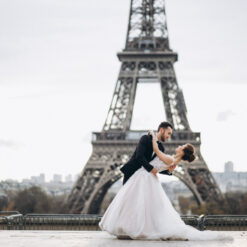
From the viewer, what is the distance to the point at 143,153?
8.62 metres

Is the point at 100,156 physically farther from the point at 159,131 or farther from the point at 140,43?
the point at 159,131

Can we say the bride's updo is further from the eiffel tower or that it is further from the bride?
the eiffel tower

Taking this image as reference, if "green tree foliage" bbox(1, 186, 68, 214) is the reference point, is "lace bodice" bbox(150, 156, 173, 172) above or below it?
below

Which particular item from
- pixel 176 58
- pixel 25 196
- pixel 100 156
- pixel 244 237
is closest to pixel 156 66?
pixel 176 58

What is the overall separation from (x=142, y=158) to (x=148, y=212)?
80 cm

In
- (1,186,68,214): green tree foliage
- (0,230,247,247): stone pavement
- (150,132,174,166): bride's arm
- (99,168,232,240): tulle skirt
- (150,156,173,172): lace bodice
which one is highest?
(1,186,68,214): green tree foliage

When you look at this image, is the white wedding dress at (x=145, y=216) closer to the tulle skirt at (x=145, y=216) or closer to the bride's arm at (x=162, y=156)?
the tulle skirt at (x=145, y=216)

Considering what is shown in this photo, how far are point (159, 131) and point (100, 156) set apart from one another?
32321 millimetres

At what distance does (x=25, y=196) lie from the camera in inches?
2098

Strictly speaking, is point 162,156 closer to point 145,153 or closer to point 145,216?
point 145,153

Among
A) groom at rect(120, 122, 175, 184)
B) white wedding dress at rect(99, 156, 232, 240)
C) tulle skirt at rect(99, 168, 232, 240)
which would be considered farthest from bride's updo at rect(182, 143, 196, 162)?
tulle skirt at rect(99, 168, 232, 240)

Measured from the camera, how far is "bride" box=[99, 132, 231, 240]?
832 centimetres

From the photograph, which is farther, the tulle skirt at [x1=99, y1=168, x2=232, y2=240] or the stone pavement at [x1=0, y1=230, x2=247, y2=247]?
the tulle skirt at [x1=99, y1=168, x2=232, y2=240]

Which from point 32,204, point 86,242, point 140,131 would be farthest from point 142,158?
point 32,204
